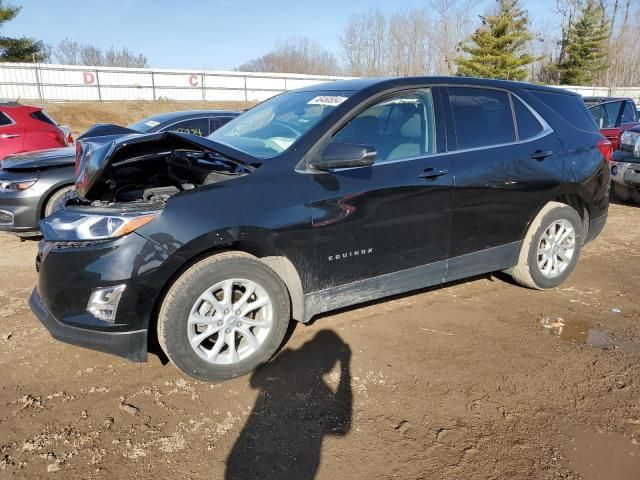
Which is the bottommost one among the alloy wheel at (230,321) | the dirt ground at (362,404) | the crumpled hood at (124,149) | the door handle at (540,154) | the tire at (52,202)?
the dirt ground at (362,404)

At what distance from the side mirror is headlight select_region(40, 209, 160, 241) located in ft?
3.44

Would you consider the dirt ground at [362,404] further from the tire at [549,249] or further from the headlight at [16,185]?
the headlight at [16,185]

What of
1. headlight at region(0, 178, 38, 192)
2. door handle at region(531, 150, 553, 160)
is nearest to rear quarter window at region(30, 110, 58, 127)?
headlight at region(0, 178, 38, 192)

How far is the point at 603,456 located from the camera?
2418mm

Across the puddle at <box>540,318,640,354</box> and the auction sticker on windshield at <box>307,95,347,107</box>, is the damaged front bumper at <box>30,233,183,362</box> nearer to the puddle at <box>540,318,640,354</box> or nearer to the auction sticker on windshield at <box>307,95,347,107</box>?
the auction sticker on windshield at <box>307,95,347,107</box>

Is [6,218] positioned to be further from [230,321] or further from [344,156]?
[344,156]

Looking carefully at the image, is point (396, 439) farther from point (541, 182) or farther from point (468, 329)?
point (541, 182)

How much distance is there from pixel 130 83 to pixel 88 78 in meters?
2.32

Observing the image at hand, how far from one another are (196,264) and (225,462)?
108 centimetres

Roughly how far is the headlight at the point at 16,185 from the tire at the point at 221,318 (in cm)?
375

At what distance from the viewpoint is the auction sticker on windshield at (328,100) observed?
341 cm

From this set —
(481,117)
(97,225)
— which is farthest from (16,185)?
(481,117)

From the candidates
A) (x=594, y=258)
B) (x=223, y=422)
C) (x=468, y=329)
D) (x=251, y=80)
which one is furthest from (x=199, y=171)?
(x=251, y=80)

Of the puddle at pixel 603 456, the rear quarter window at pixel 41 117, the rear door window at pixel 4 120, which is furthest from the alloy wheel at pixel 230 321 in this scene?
the rear quarter window at pixel 41 117
